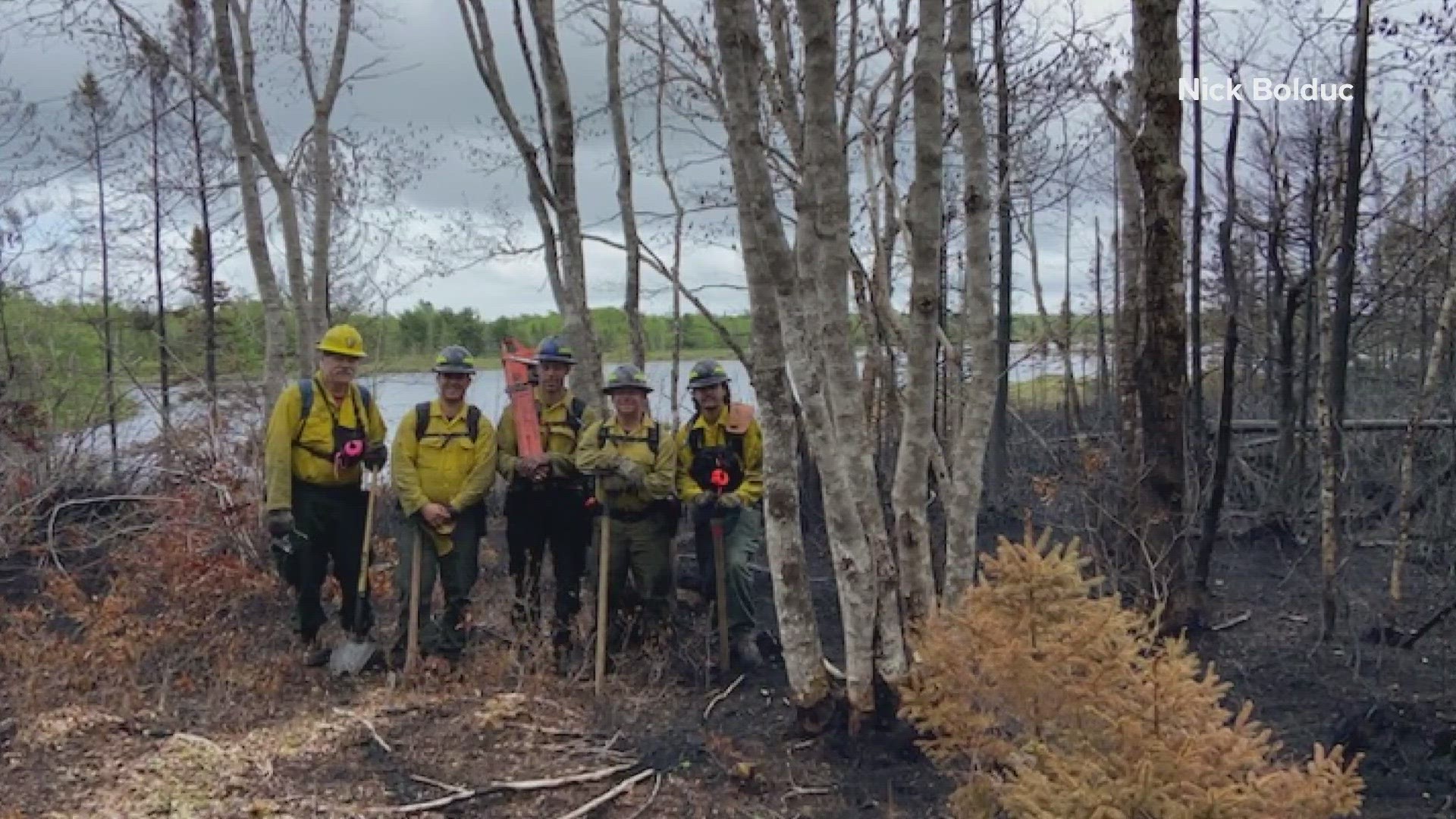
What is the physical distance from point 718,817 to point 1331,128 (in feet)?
30.1

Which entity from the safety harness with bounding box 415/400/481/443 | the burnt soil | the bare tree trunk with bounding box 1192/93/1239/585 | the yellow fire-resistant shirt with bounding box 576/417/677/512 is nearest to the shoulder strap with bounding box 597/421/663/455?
the yellow fire-resistant shirt with bounding box 576/417/677/512

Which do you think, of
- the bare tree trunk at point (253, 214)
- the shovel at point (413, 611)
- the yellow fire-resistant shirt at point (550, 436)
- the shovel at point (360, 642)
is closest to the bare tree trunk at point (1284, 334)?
the yellow fire-resistant shirt at point (550, 436)

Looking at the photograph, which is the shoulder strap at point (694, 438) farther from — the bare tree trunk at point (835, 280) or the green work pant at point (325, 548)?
the green work pant at point (325, 548)

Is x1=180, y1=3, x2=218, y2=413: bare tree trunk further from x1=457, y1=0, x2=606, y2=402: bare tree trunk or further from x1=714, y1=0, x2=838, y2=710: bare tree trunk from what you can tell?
x1=714, y1=0, x2=838, y2=710: bare tree trunk

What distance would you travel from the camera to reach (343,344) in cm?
748

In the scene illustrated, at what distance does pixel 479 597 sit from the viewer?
31.8 ft

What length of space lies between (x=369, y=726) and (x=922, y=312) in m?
3.64

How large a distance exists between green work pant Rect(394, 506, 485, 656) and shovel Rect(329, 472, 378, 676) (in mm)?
231

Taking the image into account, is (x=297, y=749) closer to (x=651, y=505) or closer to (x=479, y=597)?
(x=651, y=505)

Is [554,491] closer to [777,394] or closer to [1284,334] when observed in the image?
[777,394]

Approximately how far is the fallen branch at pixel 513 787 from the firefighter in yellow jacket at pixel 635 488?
190 centimetres

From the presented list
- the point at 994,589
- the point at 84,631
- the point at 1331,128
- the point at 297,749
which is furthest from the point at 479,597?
the point at 1331,128

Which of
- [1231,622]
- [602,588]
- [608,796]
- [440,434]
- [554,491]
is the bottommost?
[1231,622]

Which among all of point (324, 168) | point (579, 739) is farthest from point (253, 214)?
point (579, 739)
